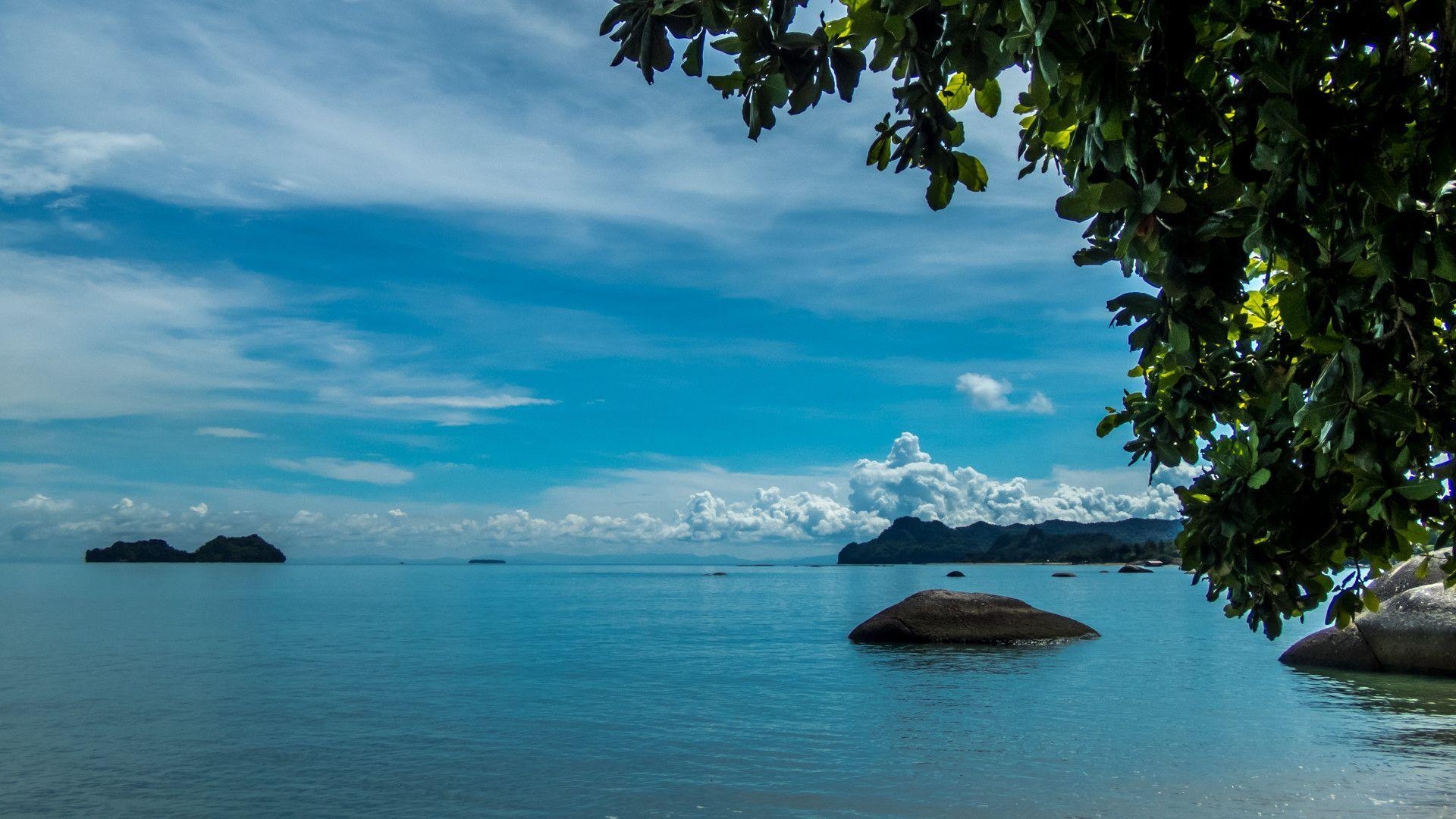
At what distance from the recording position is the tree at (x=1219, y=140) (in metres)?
Answer: 3.32

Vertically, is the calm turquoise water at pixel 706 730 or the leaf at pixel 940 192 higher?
the leaf at pixel 940 192

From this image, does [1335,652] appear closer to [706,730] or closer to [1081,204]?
[706,730]

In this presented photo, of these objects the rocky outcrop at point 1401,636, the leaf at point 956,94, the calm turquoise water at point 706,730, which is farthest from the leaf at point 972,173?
the rocky outcrop at point 1401,636

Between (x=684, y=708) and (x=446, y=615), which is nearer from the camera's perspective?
(x=684, y=708)

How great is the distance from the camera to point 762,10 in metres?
3.88

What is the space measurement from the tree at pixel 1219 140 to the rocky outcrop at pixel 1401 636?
24.2 m

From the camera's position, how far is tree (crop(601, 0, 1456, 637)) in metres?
3.32

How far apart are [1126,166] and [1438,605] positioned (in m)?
28.6

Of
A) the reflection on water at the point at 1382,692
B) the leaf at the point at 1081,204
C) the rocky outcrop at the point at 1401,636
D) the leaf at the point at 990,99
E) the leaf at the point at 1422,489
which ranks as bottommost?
the reflection on water at the point at 1382,692

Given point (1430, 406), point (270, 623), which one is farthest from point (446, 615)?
point (1430, 406)

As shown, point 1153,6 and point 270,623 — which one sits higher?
point 1153,6

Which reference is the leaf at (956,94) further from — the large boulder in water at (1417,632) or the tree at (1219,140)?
the large boulder in water at (1417,632)

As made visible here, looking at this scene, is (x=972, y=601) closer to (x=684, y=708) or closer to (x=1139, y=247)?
(x=684, y=708)

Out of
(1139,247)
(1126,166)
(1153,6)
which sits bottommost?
(1139,247)
